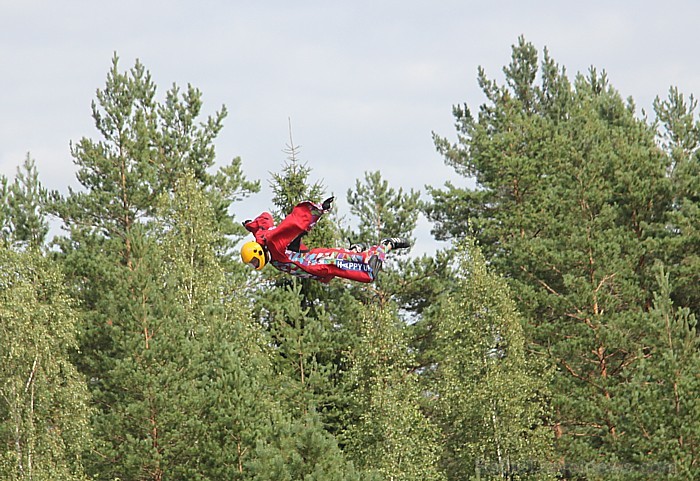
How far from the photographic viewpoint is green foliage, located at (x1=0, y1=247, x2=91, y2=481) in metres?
28.6

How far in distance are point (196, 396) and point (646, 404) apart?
10.3m

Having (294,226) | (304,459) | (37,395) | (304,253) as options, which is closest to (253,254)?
(294,226)

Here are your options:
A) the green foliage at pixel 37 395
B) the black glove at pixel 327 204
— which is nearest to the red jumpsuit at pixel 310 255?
the black glove at pixel 327 204

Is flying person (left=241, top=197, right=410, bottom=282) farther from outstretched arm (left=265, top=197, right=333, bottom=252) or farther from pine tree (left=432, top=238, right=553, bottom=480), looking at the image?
pine tree (left=432, top=238, right=553, bottom=480)

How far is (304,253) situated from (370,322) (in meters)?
12.1

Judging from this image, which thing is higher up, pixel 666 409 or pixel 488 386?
pixel 488 386

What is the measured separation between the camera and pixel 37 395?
1158 inches

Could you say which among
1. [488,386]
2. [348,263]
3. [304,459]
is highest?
[348,263]

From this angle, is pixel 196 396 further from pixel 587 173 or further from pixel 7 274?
pixel 587 173

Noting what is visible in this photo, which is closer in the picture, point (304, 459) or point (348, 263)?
point (348, 263)

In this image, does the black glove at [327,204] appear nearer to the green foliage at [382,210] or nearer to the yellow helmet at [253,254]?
the yellow helmet at [253,254]

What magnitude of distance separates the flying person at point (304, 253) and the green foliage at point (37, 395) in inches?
471

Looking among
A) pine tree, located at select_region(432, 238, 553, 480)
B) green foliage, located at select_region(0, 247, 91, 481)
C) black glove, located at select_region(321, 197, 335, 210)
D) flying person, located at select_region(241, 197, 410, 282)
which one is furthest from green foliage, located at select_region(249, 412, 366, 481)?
black glove, located at select_region(321, 197, 335, 210)

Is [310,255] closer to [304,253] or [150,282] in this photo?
Answer: [304,253]
